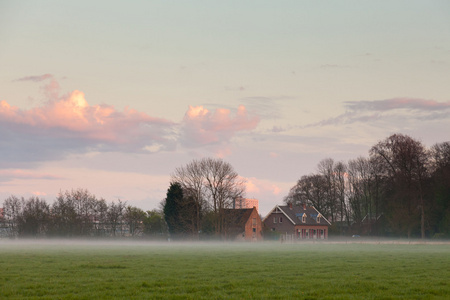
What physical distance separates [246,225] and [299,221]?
1511 centimetres

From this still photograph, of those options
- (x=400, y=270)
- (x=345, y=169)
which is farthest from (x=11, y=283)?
(x=345, y=169)

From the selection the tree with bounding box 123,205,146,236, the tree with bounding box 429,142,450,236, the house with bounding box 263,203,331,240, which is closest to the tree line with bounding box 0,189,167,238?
the tree with bounding box 123,205,146,236

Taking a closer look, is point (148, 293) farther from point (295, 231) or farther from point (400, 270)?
point (295, 231)

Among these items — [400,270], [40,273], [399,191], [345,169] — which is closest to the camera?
[40,273]

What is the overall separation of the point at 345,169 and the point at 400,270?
3308 inches

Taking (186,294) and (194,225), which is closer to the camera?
(186,294)

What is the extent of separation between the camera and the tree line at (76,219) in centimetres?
8231

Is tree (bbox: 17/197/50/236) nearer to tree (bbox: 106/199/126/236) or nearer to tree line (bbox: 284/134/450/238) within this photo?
tree (bbox: 106/199/126/236)

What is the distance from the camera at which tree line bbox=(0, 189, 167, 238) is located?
270 ft

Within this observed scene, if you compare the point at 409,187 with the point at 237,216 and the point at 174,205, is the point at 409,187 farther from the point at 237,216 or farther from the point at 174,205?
the point at 174,205

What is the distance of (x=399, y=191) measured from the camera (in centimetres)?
7969

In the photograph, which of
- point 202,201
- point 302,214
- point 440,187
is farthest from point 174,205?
point 440,187

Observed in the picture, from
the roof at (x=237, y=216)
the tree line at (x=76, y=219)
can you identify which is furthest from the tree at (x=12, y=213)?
the roof at (x=237, y=216)

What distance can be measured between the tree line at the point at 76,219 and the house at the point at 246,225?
1207cm
